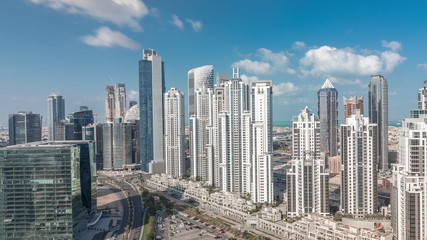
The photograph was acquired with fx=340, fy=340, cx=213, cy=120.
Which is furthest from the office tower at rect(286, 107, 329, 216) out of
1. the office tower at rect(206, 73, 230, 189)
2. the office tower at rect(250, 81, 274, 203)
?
the office tower at rect(206, 73, 230, 189)

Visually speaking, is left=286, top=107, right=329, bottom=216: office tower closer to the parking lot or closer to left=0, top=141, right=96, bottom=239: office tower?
the parking lot

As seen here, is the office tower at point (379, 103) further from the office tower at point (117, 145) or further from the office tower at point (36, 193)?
the office tower at point (36, 193)

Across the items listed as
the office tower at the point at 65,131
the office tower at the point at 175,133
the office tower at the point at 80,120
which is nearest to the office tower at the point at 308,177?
the office tower at the point at 175,133

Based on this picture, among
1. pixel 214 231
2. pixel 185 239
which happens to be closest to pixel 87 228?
pixel 185 239

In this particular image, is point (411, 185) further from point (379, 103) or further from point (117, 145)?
point (117, 145)

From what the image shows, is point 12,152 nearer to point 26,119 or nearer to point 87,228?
point 87,228

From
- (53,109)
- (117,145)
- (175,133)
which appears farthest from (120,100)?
(175,133)
